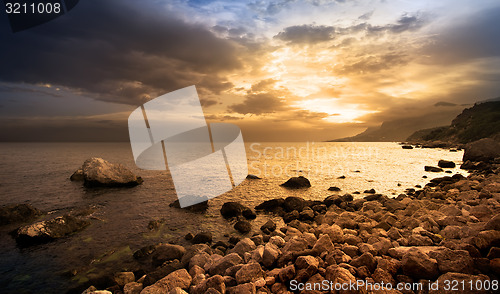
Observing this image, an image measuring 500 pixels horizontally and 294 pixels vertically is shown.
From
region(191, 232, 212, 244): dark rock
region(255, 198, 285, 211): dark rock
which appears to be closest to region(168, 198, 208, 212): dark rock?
region(255, 198, 285, 211): dark rock

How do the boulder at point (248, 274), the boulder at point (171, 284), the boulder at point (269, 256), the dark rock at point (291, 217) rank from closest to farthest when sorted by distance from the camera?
1. the boulder at point (248, 274)
2. the boulder at point (171, 284)
3. the boulder at point (269, 256)
4. the dark rock at point (291, 217)

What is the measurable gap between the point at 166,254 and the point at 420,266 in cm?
876

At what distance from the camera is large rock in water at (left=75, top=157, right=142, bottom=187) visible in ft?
81.4

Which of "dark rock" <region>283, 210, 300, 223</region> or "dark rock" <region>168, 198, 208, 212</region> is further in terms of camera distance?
"dark rock" <region>168, 198, 208, 212</region>

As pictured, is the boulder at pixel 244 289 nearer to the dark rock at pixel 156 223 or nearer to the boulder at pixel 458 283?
the boulder at pixel 458 283

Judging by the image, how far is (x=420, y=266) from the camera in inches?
205

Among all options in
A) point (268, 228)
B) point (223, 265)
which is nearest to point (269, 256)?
point (223, 265)

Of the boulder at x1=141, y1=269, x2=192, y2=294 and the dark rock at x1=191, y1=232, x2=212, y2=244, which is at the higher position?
the boulder at x1=141, y1=269, x2=192, y2=294

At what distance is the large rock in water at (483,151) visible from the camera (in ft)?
130

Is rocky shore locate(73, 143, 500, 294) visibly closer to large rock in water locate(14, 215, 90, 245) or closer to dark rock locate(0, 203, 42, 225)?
large rock in water locate(14, 215, 90, 245)

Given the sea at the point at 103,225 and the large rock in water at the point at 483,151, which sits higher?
the large rock in water at the point at 483,151

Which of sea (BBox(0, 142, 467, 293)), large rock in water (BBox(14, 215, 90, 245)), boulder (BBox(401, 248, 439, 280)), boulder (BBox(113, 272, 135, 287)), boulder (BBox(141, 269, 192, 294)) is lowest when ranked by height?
sea (BBox(0, 142, 467, 293))

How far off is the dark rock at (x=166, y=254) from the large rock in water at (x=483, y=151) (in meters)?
54.4

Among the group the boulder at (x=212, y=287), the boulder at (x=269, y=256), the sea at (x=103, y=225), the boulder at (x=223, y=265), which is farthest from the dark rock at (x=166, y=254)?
the boulder at (x=269, y=256)
